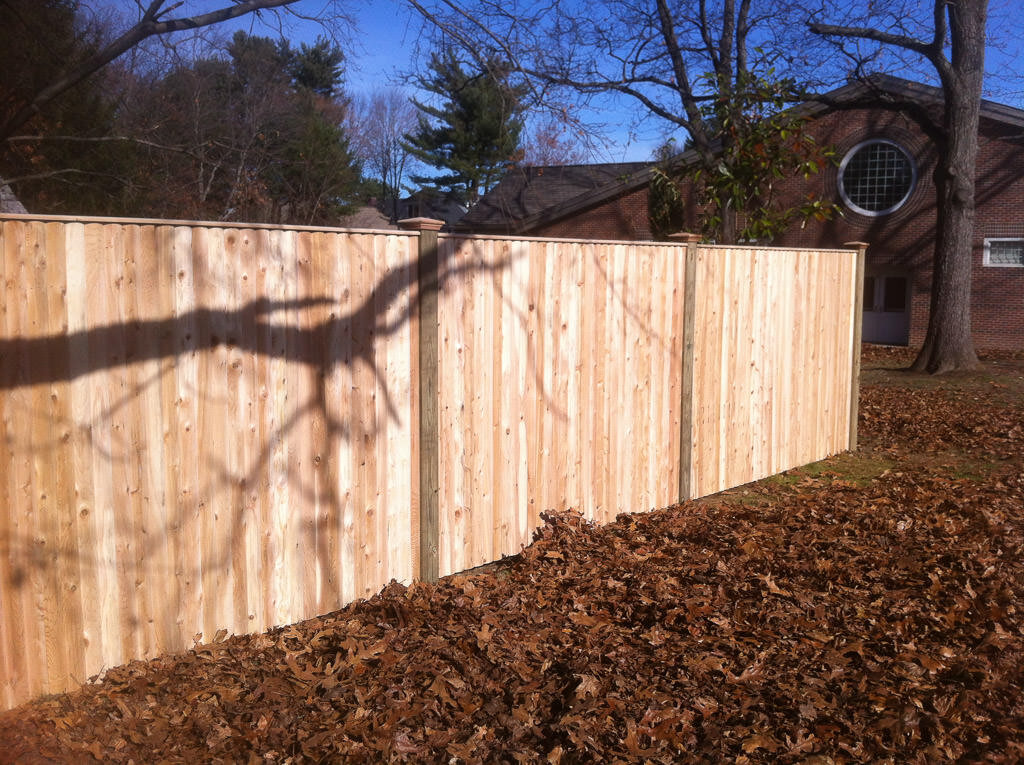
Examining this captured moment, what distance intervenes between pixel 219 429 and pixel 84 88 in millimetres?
17748

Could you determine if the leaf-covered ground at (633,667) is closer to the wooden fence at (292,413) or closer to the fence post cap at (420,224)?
the wooden fence at (292,413)

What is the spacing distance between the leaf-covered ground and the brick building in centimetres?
1719

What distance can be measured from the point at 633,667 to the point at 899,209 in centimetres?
2303

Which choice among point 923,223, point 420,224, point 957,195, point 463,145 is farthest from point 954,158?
point 463,145

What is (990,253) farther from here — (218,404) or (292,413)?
(218,404)

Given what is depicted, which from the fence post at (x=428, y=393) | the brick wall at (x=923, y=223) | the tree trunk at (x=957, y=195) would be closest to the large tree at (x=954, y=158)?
the tree trunk at (x=957, y=195)

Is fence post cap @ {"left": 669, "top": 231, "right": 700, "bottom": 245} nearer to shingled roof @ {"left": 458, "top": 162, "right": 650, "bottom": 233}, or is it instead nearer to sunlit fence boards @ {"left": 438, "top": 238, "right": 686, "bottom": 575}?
sunlit fence boards @ {"left": 438, "top": 238, "right": 686, "bottom": 575}

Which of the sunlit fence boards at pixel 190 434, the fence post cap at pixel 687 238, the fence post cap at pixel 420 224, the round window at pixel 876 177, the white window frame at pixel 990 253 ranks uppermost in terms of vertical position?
the round window at pixel 876 177

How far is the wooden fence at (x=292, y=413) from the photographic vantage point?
12.7 feet

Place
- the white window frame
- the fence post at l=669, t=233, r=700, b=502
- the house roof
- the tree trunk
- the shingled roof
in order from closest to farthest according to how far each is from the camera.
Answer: the fence post at l=669, t=233, r=700, b=502, the tree trunk, the house roof, the white window frame, the shingled roof

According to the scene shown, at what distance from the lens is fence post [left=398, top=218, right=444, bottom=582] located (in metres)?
5.18

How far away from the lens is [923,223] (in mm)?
23875

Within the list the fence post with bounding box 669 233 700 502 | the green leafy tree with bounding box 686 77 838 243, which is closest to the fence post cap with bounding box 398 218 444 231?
the fence post with bounding box 669 233 700 502

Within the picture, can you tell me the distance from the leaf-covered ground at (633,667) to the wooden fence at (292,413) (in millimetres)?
302
